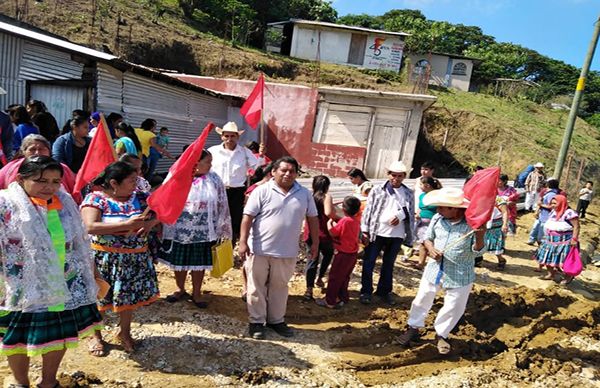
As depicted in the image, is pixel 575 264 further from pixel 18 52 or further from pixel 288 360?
pixel 18 52

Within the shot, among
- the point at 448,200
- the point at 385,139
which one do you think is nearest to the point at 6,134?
the point at 448,200

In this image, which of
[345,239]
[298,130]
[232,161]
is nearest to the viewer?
[345,239]

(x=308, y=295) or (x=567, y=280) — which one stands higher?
(x=567, y=280)

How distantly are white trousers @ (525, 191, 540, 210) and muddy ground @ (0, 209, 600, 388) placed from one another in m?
8.02

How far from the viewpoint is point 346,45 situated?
29812mm

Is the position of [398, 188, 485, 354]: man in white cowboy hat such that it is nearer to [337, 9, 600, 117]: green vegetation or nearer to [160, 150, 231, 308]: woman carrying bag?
[160, 150, 231, 308]: woman carrying bag

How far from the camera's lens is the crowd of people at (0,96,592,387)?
8.48 feet

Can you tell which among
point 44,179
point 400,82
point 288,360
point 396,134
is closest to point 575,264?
point 288,360

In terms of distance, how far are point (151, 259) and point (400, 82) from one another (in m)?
26.1

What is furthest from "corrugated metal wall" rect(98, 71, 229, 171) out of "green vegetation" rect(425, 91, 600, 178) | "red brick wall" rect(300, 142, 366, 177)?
"green vegetation" rect(425, 91, 600, 178)

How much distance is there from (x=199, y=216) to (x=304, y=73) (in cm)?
2293

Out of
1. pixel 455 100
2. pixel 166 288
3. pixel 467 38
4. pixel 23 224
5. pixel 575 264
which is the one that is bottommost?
pixel 166 288

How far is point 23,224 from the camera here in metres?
2.50

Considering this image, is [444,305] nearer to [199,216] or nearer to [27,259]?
[199,216]
